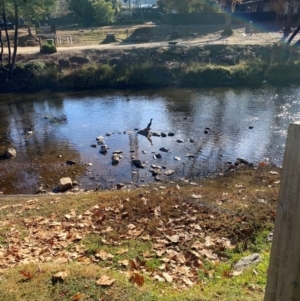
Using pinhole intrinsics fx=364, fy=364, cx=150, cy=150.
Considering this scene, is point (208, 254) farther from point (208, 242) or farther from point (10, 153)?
point (10, 153)

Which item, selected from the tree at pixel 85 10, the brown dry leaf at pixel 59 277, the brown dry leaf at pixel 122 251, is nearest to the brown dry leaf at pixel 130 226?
the brown dry leaf at pixel 122 251

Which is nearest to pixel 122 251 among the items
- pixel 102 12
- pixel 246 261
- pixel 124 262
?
pixel 124 262

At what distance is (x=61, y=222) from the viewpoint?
27.1 ft

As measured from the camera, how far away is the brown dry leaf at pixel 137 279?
504cm

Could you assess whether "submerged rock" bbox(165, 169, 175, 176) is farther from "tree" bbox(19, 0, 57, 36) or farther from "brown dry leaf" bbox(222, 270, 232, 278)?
"tree" bbox(19, 0, 57, 36)

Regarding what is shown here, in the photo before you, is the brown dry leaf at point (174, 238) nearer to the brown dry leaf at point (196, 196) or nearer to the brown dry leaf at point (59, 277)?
the brown dry leaf at point (59, 277)

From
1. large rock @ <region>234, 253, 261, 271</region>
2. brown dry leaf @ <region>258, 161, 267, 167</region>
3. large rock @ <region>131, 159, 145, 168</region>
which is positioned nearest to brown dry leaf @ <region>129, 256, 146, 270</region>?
large rock @ <region>234, 253, 261, 271</region>

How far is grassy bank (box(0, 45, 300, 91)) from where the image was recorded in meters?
30.6

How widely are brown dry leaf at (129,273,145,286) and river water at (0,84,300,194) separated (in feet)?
→ 28.6

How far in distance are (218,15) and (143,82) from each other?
23946 mm

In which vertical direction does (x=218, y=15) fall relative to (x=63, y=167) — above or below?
above

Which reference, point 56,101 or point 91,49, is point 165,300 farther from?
point 91,49

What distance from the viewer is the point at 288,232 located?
237 centimetres

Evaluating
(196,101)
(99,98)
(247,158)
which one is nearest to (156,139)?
(247,158)
